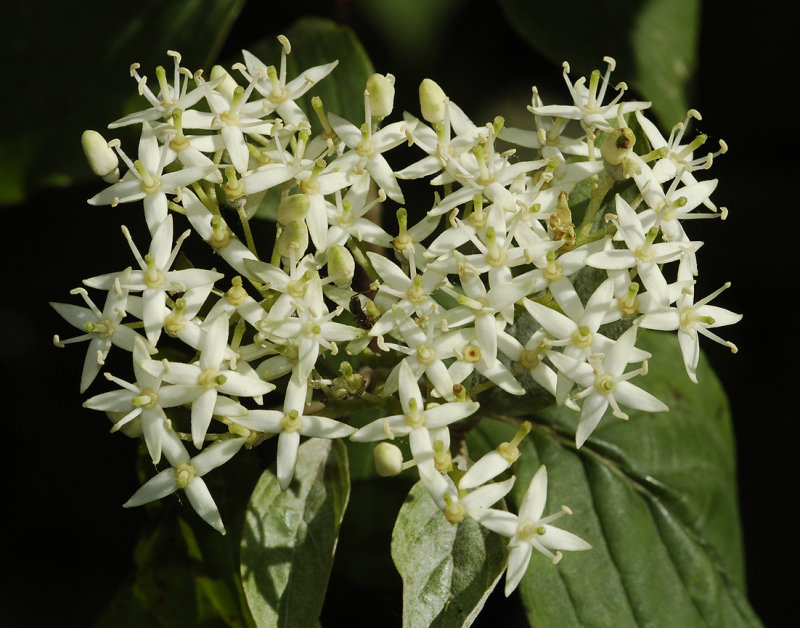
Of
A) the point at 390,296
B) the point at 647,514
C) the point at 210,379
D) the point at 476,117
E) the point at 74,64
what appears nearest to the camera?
the point at 210,379

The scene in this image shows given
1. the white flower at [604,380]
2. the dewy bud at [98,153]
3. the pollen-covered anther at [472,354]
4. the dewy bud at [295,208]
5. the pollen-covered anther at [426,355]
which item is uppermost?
the dewy bud at [98,153]

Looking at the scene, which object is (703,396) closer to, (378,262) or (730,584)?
(730,584)

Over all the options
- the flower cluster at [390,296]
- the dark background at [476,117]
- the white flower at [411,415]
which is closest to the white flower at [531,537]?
the flower cluster at [390,296]

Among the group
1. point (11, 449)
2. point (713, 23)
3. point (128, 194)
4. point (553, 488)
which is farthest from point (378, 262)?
point (713, 23)

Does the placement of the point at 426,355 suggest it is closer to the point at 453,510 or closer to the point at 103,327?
the point at 453,510

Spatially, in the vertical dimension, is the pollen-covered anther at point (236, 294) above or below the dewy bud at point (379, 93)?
below

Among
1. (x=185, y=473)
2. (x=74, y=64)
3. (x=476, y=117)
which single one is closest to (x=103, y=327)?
(x=185, y=473)

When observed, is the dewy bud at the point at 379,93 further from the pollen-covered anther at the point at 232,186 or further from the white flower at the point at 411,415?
the white flower at the point at 411,415
